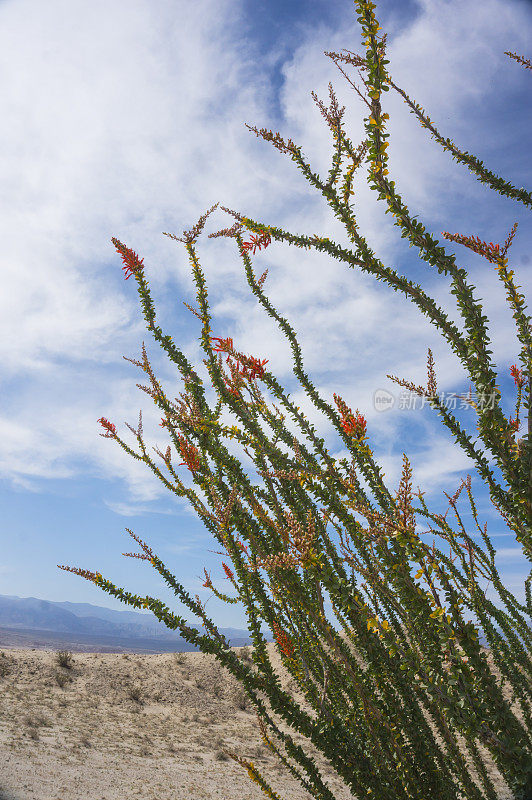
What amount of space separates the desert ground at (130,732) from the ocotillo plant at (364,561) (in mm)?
2724

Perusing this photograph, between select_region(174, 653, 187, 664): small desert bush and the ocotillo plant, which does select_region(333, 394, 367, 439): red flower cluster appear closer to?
the ocotillo plant

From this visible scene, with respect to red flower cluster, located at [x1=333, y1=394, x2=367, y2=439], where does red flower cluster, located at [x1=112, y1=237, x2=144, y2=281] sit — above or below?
above

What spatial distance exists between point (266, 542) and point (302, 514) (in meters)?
0.37

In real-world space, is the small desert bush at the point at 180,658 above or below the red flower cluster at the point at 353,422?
below

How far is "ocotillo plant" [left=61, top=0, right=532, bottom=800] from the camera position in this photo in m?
2.21

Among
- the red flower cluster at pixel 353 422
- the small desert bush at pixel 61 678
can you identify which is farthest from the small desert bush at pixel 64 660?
the red flower cluster at pixel 353 422

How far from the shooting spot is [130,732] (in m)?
12.0

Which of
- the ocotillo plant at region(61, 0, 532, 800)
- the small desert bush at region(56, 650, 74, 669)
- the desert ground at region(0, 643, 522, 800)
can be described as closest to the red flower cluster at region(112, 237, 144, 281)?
the ocotillo plant at region(61, 0, 532, 800)

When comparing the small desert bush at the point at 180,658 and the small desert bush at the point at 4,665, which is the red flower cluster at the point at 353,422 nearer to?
the small desert bush at the point at 4,665

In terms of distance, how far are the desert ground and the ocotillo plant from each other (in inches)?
107

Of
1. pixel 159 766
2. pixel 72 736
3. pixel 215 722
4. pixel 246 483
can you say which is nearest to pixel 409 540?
pixel 246 483

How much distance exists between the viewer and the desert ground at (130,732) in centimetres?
805

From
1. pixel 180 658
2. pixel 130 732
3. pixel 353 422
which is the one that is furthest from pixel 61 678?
pixel 353 422

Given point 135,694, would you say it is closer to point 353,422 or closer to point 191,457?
point 191,457
